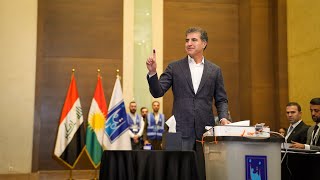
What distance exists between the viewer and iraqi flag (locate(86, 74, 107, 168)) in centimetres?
770

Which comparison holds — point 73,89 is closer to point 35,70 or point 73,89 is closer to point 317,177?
point 35,70

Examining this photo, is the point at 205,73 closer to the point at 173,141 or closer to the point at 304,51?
the point at 173,141

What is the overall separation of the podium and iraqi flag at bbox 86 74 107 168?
5.29 meters

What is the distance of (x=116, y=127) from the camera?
7.77m

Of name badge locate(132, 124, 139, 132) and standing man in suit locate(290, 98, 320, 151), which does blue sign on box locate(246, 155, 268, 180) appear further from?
name badge locate(132, 124, 139, 132)

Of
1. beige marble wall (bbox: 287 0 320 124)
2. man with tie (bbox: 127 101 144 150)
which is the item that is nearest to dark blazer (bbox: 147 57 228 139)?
beige marble wall (bbox: 287 0 320 124)

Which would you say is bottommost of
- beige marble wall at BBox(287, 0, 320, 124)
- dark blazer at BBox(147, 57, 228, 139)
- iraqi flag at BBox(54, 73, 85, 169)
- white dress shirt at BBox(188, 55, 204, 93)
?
iraqi flag at BBox(54, 73, 85, 169)

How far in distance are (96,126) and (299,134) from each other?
396 cm

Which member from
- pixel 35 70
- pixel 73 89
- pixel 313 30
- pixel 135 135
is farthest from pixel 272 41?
pixel 35 70

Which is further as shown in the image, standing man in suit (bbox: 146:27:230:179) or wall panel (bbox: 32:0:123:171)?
wall panel (bbox: 32:0:123:171)

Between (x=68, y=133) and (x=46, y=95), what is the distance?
4.25ft

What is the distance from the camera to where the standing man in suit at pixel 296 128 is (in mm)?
5094

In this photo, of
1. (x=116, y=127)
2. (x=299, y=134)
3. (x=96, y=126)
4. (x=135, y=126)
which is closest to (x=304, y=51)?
(x=299, y=134)

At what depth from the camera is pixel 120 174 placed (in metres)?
2.59
